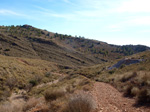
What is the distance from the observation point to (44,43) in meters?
83.1

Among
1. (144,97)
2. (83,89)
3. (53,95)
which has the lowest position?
(83,89)

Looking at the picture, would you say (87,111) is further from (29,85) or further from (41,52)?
(41,52)

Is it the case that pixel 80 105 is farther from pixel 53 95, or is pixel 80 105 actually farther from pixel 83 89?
pixel 83 89

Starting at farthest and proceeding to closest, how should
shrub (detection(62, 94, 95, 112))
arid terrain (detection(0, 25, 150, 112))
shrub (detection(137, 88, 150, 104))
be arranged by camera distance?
shrub (detection(137, 88, 150, 104))
arid terrain (detection(0, 25, 150, 112))
shrub (detection(62, 94, 95, 112))

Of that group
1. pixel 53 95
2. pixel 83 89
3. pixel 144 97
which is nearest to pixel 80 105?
pixel 53 95

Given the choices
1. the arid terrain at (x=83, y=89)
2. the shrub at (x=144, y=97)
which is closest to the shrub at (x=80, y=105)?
the arid terrain at (x=83, y=89)

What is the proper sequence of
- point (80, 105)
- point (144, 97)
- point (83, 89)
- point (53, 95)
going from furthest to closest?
1. point (83, 89)
2. point (53, 95)
3. point (144, 97)
4. point (80, 105)

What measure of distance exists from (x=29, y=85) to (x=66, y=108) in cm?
2026

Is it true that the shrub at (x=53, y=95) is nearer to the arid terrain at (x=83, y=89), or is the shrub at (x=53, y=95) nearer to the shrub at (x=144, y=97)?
the arid terrain at (x=83, y=89)

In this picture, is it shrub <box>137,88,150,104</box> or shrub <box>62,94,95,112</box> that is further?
shrub <box>137,88,150,104</box>

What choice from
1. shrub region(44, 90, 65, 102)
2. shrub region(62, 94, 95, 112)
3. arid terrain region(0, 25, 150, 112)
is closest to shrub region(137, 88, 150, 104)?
arid terrain region(0, 25, 150, 112)

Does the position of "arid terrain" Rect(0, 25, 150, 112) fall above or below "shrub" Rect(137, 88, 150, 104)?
below

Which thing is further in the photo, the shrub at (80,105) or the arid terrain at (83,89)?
the arid terrain at (83,89)

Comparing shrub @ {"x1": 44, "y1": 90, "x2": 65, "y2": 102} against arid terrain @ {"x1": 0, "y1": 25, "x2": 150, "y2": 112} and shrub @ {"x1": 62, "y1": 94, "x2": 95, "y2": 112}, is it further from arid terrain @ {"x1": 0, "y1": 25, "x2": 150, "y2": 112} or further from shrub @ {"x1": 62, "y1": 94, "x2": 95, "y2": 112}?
shrub @ {"x1": 62, "y1": 94, "x2": 95, "y2": 112}
